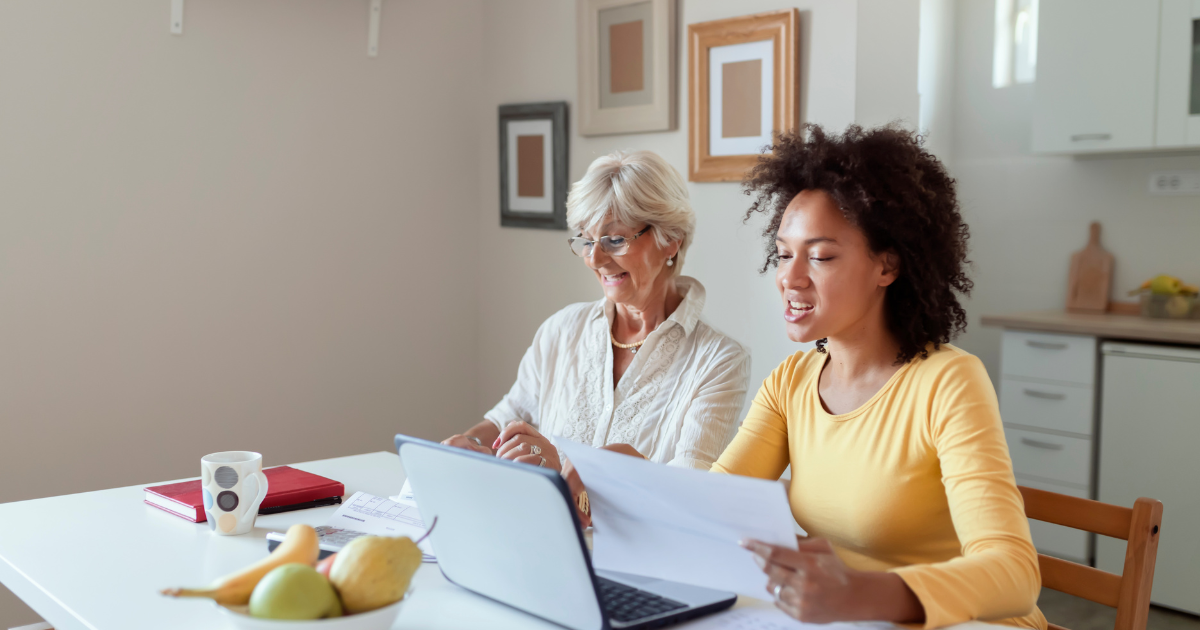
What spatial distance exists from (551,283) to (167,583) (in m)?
2.30

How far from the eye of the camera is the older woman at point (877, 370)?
47.9 inches

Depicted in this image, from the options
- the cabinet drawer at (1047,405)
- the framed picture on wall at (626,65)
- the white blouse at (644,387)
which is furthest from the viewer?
the cabinet drawer at (1047,405)

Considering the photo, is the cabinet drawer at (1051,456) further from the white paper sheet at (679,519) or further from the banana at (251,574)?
the banana at (251,574)

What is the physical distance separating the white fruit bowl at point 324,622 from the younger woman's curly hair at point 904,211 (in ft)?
2.63

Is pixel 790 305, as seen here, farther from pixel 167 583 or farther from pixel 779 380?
pixel 167 583

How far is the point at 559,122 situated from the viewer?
129 inches

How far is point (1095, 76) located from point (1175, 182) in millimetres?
480

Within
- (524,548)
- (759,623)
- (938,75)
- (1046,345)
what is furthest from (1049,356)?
(524,548)

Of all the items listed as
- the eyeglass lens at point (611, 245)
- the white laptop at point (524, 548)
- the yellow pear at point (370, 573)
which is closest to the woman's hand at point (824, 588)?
the white laptop at point (524, 548)

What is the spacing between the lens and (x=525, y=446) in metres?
1.54

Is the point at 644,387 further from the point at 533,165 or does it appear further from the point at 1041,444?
the point at 1041,444

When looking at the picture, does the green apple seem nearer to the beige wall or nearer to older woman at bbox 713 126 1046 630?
older woman at bbox 713 126 1046 630

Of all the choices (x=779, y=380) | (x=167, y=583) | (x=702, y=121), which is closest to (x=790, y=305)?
(x=779, y=380)

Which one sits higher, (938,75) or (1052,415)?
(938,75)
